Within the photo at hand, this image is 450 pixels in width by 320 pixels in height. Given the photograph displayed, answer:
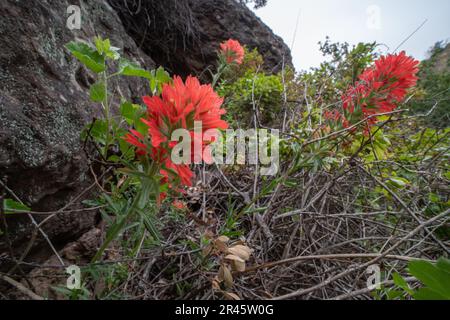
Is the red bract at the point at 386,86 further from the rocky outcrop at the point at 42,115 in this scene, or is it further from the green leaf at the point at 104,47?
the rocky outcrop at the point at 42,115

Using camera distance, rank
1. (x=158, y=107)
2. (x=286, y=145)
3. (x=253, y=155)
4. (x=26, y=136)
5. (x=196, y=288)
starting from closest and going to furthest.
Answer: (x=158, y=107) < (x=26, y=136) < (x=196, y=288) < (x=286, y=145) < (x=253, y=155)


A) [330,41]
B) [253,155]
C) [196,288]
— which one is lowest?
[196,288]

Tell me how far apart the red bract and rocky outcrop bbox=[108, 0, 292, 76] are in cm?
210

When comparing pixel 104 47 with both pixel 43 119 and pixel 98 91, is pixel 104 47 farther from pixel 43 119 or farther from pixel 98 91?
pixel 43 119

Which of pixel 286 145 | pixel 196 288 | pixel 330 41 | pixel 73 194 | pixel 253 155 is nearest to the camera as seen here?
pixel 196 288

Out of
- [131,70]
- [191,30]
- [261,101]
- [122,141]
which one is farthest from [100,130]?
[191,30]

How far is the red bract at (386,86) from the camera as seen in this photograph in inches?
45.9

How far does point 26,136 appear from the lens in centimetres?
89

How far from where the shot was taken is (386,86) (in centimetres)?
119

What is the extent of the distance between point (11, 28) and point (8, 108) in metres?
0.34

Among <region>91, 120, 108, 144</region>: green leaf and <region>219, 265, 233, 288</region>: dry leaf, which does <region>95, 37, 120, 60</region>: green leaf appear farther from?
<region>219, 265, 233, 288</region>: dry leaf

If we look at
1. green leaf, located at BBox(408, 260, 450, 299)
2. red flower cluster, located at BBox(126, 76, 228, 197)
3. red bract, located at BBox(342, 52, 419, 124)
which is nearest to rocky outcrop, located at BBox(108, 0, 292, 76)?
red bract, located at BBox(342, 52, 419, 124)
